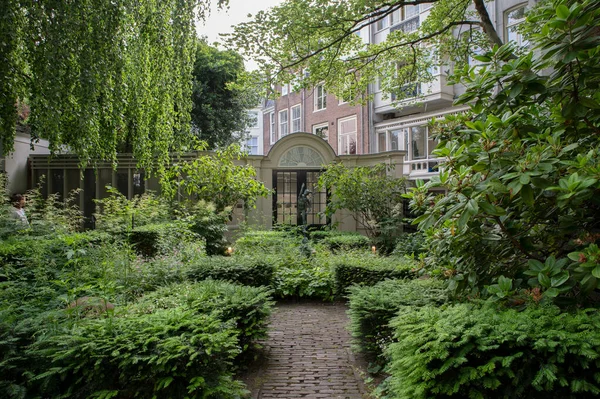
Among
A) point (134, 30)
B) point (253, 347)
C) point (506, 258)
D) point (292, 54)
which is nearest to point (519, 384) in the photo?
point (506, 258)

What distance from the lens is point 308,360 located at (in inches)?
181

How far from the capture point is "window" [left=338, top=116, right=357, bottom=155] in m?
22.8

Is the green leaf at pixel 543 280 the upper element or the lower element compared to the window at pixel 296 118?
lower

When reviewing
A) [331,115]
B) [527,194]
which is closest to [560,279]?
[527,194]

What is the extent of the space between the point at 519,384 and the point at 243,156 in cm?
1183

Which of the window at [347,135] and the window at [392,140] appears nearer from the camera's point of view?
the window at [392,140]

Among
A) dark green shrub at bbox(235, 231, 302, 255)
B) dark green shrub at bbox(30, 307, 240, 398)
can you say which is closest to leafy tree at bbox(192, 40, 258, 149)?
dark green shrub at bbox(235, 231, 302, 255)

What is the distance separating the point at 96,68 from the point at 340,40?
5.93 metres

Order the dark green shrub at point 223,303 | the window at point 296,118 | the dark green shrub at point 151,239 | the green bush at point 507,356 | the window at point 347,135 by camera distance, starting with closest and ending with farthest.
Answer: the green bush at point 507,356, the dark green shrub at point 223,303, the dark green shrub at point 151,239, the window at point 347,135, the window at point 296,118

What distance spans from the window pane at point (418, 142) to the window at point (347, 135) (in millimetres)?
3610

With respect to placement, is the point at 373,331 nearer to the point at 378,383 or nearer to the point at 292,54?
the point at 378,383

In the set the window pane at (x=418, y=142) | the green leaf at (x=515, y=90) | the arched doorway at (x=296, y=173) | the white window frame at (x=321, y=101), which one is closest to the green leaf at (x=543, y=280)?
the green leaf at (x=515, y=90)

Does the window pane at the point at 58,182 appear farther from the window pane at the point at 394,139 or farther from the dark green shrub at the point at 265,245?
the window pane at the point at 394,139

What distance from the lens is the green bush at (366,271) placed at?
6.45 meters
